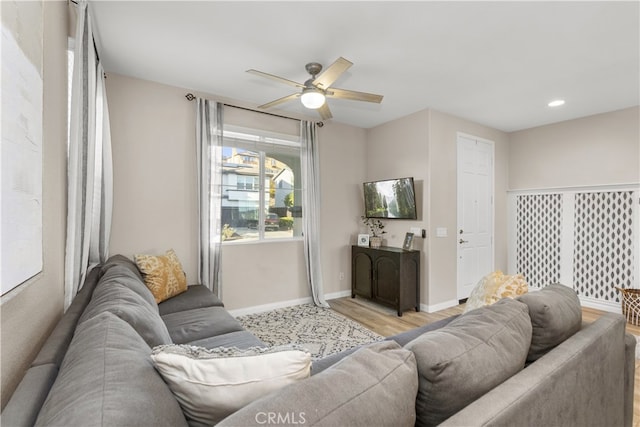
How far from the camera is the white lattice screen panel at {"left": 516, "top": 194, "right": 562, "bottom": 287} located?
442 centimetres

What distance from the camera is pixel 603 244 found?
397cm

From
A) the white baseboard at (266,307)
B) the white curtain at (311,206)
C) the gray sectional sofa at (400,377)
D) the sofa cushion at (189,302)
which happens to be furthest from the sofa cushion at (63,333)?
the white curtain at (311,206)

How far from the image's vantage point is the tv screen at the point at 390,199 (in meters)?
3.95

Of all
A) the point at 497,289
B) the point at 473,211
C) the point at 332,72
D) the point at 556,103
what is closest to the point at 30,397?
the point at 497,289

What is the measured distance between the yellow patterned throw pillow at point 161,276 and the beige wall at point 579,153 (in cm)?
516

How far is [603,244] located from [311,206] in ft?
13.1

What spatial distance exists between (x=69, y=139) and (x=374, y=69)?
95.9 inches

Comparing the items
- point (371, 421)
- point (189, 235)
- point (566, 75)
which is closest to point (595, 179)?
point (566, 75)

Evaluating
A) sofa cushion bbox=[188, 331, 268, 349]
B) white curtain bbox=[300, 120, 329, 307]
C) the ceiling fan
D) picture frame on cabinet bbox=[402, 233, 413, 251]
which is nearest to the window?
white curtain bbox=[300, 120, 329, 307]

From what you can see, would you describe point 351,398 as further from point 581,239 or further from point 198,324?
point 581,239

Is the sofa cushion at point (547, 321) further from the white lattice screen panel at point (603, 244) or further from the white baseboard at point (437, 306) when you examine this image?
the white lattice screen panel at point (603, 244)

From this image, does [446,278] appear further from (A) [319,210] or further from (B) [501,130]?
(B) [501,130]

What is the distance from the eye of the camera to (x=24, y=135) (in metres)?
0.90

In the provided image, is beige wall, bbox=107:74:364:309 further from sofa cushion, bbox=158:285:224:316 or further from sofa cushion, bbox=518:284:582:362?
sofa cushion, bbox=518:284:582:362
